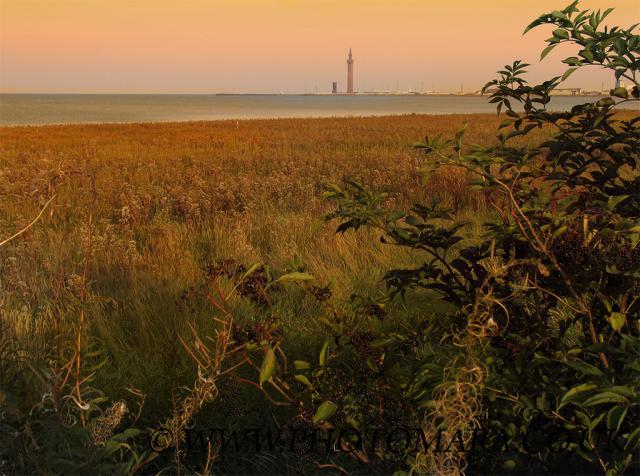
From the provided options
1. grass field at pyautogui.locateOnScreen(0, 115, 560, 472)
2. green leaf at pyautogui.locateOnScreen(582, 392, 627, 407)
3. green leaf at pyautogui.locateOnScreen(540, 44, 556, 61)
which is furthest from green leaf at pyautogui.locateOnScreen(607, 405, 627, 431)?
green leaf at pyautogui.locateOnScreen(540, 44, 556, 61)

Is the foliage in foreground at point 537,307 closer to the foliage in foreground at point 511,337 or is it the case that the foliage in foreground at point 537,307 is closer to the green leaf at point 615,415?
the foliage in foreground at point 511,337

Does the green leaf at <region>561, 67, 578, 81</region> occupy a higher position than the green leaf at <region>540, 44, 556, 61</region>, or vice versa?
the green leaf at <region>540, 44, 556, 61</region>

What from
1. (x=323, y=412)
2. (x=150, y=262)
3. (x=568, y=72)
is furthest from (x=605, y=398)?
(x=150, y=262)

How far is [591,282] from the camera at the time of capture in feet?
7.89

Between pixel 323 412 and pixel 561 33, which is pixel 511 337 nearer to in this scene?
pixel 323 412

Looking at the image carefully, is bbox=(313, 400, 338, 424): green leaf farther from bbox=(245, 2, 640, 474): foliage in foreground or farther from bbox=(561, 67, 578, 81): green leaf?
bbox=(561, 67, 578, 81): green leaf

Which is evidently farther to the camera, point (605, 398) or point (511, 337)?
point (511, 337)

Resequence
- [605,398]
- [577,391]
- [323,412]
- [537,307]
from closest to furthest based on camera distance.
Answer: [605,398]
[577,391]
[323,412]
[537,307]

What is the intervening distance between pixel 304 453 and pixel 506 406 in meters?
0.90

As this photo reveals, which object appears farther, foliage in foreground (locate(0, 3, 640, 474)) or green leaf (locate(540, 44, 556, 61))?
green leaf (locate(540, 44, 556, 61))

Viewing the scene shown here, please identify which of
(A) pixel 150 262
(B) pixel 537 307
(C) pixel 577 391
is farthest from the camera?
(A) pixel 150 262

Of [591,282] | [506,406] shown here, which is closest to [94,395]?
[506,406]

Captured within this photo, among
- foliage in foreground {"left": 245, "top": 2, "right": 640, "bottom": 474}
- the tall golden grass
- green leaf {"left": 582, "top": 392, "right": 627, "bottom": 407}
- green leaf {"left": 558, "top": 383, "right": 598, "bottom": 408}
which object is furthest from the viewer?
the tall golden grass

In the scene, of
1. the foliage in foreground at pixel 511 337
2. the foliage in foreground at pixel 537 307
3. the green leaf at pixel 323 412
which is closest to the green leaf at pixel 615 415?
the foliage in foreground at pixel 511 337
